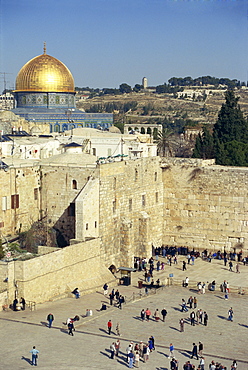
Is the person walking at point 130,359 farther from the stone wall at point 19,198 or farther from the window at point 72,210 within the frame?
the window at point 72,210

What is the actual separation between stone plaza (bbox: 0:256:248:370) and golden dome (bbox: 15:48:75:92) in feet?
78.7

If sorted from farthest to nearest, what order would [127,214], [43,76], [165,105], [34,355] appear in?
1. [165,105]
2. [43,76]
3. [127,214]
4. [34,355]

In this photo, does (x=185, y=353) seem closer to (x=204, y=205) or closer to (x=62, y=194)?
(x=62, y=194)

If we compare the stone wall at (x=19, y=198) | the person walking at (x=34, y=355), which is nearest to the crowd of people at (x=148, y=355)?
the person walking at (x=34, y=355)

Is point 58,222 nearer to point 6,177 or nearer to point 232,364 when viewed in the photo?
point 6,177

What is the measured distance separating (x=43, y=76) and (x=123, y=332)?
99.0 feet

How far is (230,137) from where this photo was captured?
4819 cm

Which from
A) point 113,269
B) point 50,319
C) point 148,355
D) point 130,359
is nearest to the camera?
point 130,359

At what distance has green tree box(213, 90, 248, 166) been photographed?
42375 mm

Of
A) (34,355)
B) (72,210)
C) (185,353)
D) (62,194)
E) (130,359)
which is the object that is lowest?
(185,353)

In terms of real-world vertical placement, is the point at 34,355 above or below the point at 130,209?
below

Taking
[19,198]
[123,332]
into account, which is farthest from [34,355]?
[19,198]

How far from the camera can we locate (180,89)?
151 meters

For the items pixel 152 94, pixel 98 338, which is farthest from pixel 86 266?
pixel 152 94
